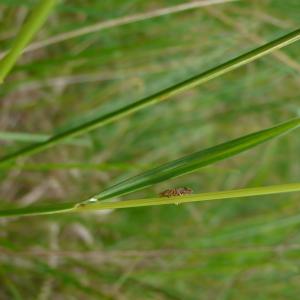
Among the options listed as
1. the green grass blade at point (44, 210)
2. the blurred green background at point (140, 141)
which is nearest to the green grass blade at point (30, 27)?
the green grass blade at point (44, 210)

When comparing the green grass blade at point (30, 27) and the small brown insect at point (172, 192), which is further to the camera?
the small brown insect at point (172, 192)

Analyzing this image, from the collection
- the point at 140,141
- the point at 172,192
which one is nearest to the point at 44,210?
the point at 172,192

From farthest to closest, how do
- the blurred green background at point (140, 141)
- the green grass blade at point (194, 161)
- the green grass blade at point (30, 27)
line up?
the blurred green background at point (140, 141), the green grass blade at point (194, 161), the green grass blade at point (30, 27)

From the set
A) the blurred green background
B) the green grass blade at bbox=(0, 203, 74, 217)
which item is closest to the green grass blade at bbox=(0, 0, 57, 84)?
the green grass blade at bbox=(0, 203, 74, 217)

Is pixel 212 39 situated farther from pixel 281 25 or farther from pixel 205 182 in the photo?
pixel 205 182

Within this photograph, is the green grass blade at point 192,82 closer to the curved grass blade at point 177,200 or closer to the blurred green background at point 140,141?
the curved grass blade at point 177,200

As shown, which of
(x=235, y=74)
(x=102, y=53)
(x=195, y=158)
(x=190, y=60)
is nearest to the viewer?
(x=195, y=158)

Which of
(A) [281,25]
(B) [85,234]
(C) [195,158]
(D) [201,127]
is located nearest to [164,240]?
(B) [85,234]
